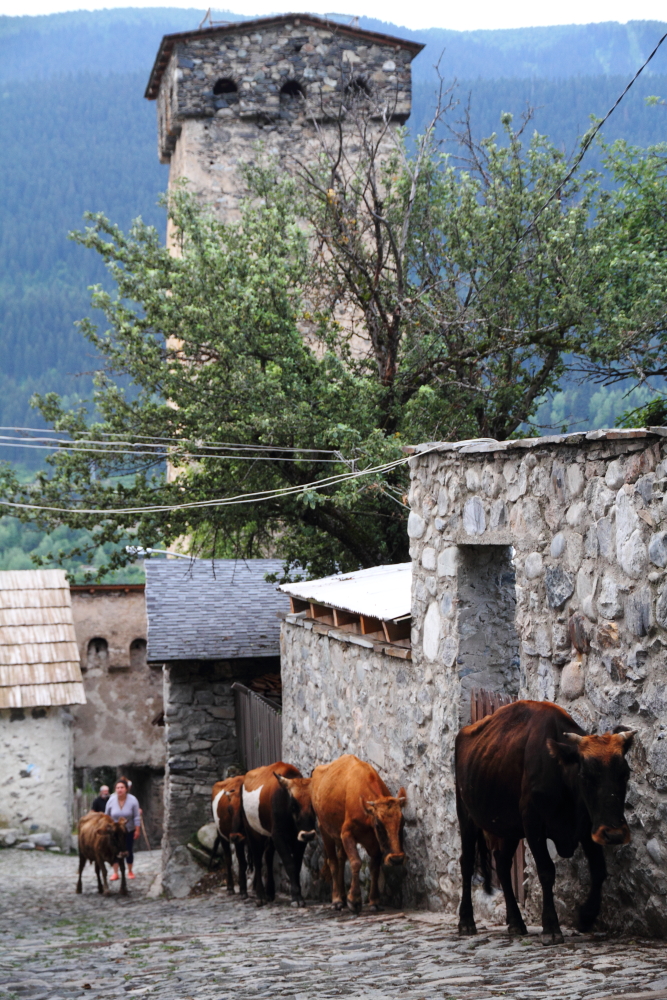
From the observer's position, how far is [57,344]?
263ft

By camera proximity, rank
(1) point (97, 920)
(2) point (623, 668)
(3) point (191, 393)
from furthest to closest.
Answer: (3) point (191, 393), (1) point (97, 920), (2) point (623, 668)

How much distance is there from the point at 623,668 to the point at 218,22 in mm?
21474

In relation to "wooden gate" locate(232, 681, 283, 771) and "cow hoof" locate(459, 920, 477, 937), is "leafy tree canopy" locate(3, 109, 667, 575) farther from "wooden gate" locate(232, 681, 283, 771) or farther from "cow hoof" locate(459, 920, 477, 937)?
"cow hoof" locate(459, 920, 477, 937)

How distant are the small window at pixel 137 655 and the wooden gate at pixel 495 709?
17.0m

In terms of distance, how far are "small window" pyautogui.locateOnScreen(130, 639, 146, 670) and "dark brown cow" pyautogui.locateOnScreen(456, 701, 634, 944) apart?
1753cm

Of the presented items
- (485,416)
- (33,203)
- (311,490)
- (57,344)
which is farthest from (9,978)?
(33,203)

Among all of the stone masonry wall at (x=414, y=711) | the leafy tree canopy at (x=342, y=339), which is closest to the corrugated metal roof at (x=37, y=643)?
the leafy tree canopy at (x=342, y=339)

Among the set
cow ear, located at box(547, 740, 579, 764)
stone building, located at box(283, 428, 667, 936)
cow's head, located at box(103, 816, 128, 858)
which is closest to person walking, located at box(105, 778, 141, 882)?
cow's head, located at box(103, 816, 128, 858)

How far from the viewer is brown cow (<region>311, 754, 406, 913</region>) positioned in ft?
23.1

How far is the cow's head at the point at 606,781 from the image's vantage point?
4590mm

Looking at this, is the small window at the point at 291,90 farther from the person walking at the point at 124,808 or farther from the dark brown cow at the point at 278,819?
the dark brown cow at the point at 278,819

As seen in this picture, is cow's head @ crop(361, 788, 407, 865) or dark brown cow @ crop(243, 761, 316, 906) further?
dark brown cow @ crop(243, 761, 316, 906)

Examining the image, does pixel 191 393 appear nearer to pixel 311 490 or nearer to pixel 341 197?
pixel 311 490

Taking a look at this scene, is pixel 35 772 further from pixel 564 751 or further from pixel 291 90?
pixel 291 90
